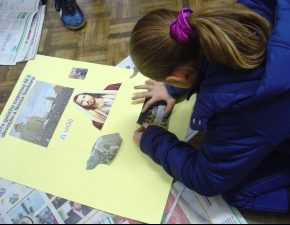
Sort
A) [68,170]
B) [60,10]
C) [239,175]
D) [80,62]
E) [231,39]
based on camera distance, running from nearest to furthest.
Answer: [231,39], [239,175], [68,170], [80,62], [60,10]

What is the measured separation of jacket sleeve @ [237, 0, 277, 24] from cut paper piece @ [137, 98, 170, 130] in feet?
1.10

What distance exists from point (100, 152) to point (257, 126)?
397 millimetres

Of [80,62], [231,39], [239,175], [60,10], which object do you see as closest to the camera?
[231,39]

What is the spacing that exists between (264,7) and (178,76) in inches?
7.4

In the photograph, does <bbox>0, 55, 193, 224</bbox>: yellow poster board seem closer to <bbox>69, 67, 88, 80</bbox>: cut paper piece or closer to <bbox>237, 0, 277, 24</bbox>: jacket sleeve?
<bbox>69, 67, 88, 80</bbox>: cut paper piece

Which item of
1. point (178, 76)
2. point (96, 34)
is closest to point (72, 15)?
point (96, 34)

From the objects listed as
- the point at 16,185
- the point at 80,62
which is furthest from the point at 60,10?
the point at 16,185

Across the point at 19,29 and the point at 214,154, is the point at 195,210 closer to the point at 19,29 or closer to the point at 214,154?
the point at 214,154

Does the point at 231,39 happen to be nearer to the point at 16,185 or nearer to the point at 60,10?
the point at 16,185

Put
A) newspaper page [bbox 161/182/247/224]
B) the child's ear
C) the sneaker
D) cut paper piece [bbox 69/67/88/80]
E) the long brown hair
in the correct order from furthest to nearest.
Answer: the sneaker < cut paper piece [bbox 69/67/88/80] < newspaper page [bbox 161/182/247/224] < the child's ear < the long brown hair

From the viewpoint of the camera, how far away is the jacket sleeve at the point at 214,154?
45 centimetres

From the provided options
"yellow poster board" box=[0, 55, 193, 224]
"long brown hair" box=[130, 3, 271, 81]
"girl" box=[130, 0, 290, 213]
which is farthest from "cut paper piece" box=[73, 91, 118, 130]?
"long brown hair" box=[130, 3, 271, 81]

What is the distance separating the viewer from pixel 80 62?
0.82 meters

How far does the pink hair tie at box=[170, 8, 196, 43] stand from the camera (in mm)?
390
